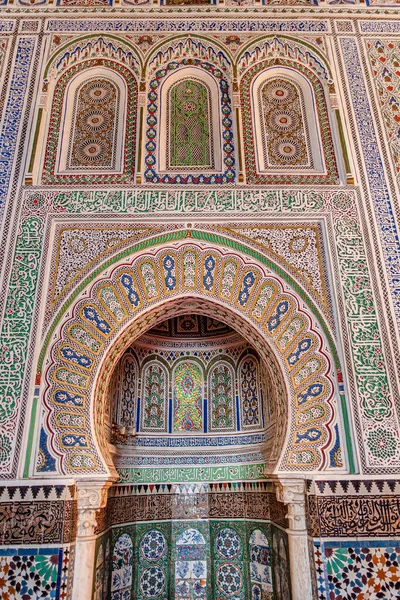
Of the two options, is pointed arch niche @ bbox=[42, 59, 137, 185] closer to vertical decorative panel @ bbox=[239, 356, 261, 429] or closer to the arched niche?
the arched niche

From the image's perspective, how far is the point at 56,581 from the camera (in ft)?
11.0

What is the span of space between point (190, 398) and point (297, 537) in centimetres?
254

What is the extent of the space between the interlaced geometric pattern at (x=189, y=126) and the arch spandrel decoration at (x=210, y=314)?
3.32 ft

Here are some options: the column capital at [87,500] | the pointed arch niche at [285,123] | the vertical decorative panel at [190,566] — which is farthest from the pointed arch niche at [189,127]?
the vertical decorative panel at [190,566]

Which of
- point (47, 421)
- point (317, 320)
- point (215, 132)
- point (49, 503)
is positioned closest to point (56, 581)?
point (49, 503)

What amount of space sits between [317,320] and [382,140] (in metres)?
2.08

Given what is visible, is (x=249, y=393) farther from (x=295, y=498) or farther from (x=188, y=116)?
(x=188, y=116)

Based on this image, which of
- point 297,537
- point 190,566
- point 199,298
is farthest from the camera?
point 190,566

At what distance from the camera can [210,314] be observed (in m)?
4.45

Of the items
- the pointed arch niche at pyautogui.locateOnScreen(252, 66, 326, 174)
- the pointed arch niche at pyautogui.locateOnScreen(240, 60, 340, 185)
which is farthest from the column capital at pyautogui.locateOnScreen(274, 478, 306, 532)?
the pointed arch niche at pyautogui.locateOnScreen(252, 66, 326, 174)

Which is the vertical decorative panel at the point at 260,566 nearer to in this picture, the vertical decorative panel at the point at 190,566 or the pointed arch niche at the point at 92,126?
the vertical decorative panel at the point at 190,566

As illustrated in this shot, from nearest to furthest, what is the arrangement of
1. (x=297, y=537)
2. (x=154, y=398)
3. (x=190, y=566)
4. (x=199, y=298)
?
(x=297, y=537) < (x=199, y=298) < (x=190, y=566) < (x=154, y=398)

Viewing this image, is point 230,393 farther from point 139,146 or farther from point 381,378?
point 139,146

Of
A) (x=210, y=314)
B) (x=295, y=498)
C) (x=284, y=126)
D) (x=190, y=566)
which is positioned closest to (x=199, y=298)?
(x=210, y=314)
